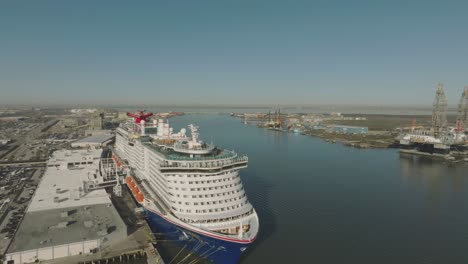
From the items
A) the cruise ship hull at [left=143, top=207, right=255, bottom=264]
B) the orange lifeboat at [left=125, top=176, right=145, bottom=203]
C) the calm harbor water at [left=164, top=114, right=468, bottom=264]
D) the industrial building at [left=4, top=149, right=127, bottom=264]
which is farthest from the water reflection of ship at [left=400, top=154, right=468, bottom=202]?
the industrial building at [left=4, top=149, right=127, bottom=264]

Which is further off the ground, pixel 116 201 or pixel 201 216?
pixel 201 216

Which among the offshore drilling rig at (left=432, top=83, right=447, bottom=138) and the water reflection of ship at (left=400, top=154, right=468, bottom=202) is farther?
the offshore drilling rig at (left=432, top=83, right=447, bottom=138)

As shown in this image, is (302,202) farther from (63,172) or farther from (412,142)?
(412,142)

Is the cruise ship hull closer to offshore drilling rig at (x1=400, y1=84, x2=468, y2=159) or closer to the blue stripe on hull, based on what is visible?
the blue stripe on hull

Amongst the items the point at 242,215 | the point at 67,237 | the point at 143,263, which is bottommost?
the point at 143,263

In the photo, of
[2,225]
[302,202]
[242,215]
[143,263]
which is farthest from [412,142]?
[2,225]

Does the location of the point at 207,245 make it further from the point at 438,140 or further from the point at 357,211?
the point at 438,140

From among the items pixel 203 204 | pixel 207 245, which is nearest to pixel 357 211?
pixel 203 204
